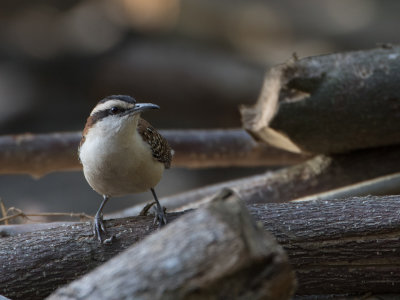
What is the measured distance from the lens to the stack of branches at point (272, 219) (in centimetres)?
189

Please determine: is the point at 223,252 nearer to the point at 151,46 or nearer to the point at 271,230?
the point at 271,230

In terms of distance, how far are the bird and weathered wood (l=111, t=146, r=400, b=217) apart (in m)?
1.63

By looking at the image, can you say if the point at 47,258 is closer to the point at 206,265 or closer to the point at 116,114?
the point at 116,114

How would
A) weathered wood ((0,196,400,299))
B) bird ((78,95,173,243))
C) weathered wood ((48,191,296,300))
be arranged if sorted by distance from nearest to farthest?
weathered wood ((48,191,296,300))
weathered wood ((0,196,400,299))
bird ((78,95,173,243))

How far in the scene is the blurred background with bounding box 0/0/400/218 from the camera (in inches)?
435

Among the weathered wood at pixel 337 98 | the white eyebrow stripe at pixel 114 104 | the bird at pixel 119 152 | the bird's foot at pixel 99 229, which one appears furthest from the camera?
the weathered wood at pixel 337 98

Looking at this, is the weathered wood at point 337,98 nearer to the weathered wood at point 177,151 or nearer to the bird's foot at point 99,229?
the weathered wood at point 177,151

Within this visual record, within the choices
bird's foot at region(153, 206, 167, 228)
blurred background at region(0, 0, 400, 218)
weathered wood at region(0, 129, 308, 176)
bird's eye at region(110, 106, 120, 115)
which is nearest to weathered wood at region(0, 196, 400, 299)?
bird's foot at region(153, 206, 167, 228)

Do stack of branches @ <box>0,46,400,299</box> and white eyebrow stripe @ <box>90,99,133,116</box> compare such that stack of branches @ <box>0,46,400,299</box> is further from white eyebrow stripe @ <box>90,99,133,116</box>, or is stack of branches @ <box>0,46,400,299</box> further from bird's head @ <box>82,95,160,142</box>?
white eyebrow stripe @ <box>90,99,133,116</box>

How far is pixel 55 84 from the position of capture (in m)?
11.4

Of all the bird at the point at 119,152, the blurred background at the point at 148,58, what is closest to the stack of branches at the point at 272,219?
A: the bird at the point at 119,152

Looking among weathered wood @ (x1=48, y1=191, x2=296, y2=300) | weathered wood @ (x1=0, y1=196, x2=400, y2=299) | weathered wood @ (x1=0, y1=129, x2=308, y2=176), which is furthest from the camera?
weathered wood @ (x1=0, y1=129, x2=308, y2=176)

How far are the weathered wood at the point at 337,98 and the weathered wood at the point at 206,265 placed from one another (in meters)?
2.69

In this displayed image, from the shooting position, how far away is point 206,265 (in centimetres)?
186
